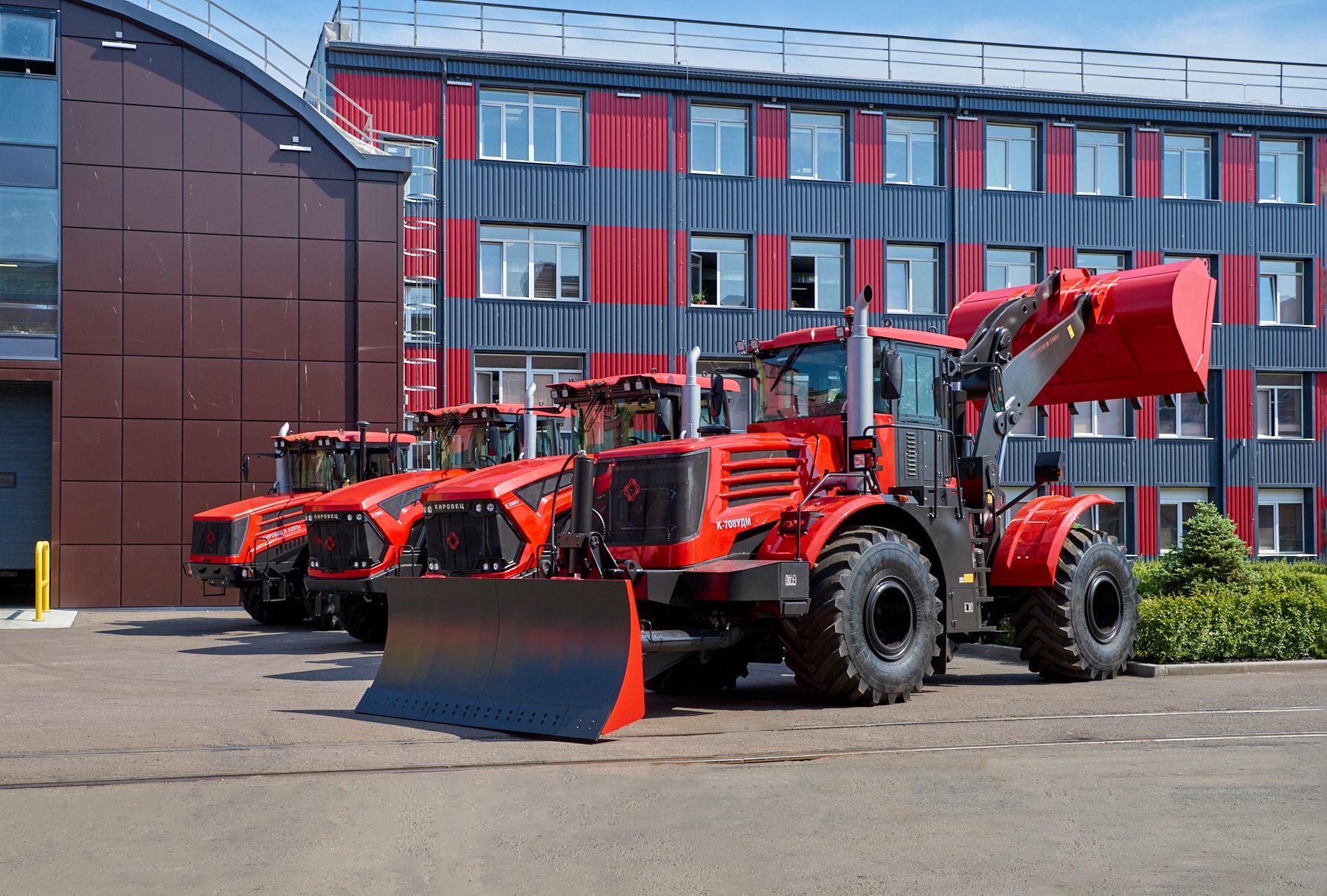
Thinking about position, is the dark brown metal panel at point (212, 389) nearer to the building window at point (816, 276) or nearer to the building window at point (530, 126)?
the building window at point (530, 126)

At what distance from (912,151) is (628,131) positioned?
7.42m

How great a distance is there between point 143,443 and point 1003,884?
2570 centimetres

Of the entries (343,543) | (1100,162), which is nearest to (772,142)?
(1100,162)

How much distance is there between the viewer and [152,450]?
2873cm

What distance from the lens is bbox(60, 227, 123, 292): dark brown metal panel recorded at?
93.7 ft

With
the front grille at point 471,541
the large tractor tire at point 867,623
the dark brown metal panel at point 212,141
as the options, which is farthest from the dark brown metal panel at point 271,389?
the large tractor tire at point 867,623

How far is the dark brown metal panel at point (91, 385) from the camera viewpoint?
93.2 feet

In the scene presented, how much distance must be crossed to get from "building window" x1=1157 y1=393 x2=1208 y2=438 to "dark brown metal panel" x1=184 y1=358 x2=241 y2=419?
2329cm

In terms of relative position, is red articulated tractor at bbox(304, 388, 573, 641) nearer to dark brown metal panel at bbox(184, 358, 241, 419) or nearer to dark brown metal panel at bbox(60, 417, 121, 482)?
dark brown metal panel at bbox(184, 358, 241, 419)

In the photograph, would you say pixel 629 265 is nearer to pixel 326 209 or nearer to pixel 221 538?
pixel 326 209

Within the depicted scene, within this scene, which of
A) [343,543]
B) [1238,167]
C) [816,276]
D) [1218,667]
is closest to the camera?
[1218,667]

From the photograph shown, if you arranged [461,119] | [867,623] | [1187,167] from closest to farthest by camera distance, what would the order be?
[867,623], [461,119], [1187,167]

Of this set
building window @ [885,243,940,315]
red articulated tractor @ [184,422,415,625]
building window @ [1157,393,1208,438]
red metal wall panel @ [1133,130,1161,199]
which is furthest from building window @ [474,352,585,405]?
building window @ [1157,393,1208,438]

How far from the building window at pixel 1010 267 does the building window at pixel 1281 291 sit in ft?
21.5
